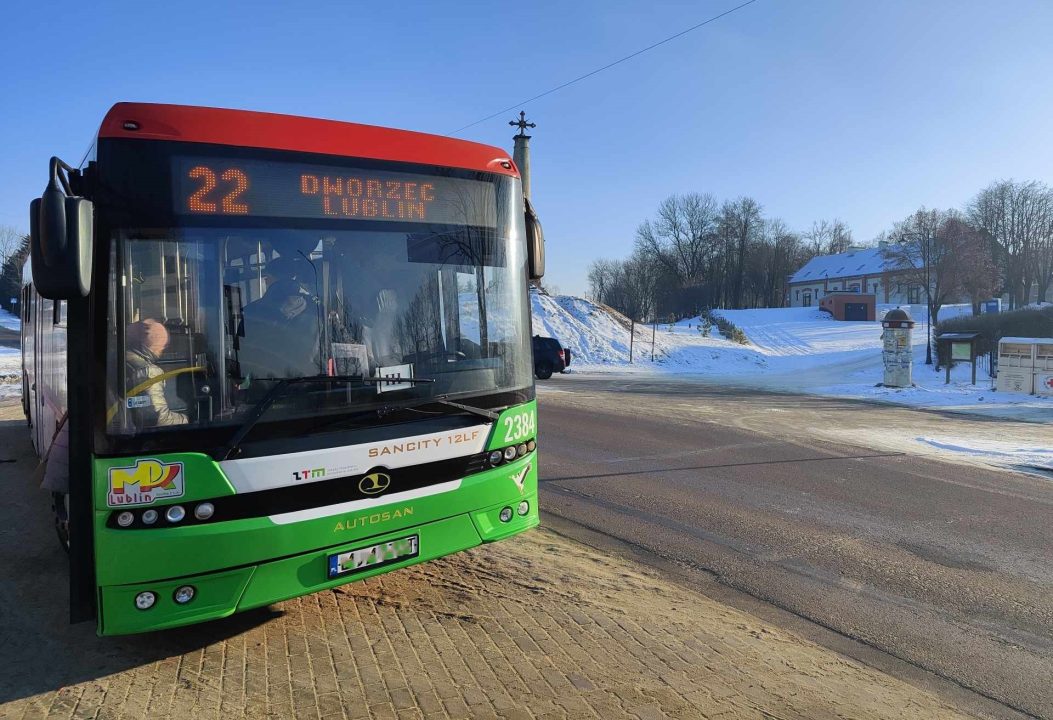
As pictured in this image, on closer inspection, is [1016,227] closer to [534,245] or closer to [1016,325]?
[1016,325]

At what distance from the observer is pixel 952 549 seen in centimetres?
604

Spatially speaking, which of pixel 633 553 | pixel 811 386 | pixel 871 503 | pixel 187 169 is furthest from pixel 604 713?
pixel 811 386

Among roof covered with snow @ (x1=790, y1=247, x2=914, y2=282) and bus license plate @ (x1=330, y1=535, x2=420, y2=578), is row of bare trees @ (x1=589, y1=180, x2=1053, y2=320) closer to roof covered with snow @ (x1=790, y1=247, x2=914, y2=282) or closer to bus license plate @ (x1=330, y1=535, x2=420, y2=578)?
roof covered with snow @ (x1=790, y1=247, x2=914, y2=282)

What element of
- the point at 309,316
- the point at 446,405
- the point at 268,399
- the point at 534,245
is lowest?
the point at 446,405

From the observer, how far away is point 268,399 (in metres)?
3.64

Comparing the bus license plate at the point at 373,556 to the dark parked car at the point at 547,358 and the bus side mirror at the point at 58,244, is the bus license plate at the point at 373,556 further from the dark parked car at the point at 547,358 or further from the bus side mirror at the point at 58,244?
the dark parked car at the point at 547,358

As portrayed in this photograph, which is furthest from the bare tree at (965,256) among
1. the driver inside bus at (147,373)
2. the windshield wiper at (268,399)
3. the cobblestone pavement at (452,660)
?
the driver inside bus at (147,373)

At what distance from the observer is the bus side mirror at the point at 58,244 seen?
124 inches

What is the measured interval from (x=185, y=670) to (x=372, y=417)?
1.63m

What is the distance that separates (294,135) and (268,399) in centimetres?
151

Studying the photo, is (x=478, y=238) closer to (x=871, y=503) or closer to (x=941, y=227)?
(x=871, y=503)

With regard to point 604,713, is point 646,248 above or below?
above

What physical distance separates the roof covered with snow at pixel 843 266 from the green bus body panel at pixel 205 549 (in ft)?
298

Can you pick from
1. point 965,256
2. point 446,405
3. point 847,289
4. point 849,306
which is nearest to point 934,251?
point 965,256
